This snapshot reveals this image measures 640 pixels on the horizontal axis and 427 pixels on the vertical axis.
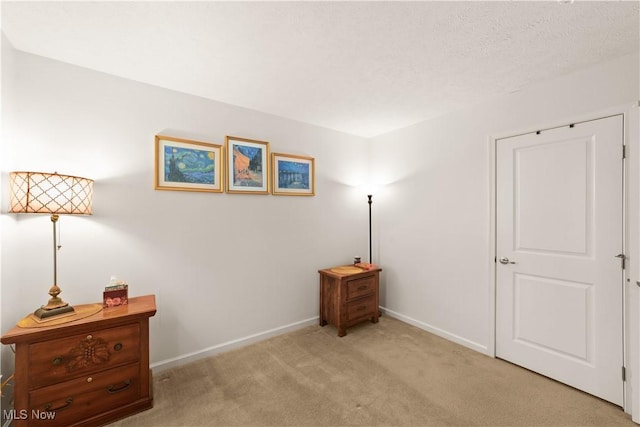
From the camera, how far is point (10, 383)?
1.75 meters

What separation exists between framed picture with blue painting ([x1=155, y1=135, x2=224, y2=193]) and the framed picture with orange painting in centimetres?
10

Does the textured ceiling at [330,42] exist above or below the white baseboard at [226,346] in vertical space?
above

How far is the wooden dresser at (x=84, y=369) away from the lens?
1529 mm

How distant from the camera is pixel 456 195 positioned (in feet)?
9.39

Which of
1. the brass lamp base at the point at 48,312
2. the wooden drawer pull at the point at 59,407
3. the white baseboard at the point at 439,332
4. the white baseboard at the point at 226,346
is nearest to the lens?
the wooden drawer pull at the point at 59,407

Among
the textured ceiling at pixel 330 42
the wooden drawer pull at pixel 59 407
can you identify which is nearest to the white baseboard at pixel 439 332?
the textured ceiling at pixel 330 42

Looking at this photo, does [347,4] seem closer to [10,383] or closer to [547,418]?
[547,418]

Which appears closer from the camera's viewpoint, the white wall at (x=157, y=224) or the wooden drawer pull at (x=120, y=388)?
the wooden drawer pull at (x=120, y=388)

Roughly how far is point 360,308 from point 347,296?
0.27 meters

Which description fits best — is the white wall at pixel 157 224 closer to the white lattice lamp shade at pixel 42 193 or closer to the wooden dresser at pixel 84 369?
the white lattice lamp shade at pixel 42 193

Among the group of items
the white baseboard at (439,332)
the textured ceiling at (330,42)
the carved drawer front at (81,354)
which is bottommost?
the white baseboard at (439,332)

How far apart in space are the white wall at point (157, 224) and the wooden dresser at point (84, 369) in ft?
1.29

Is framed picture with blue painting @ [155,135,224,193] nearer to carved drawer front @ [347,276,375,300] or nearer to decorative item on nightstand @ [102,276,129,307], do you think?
decorative item on nightstand @ [102,276,129,307]

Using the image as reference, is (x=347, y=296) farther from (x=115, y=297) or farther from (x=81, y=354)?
(x=81, y=354)
